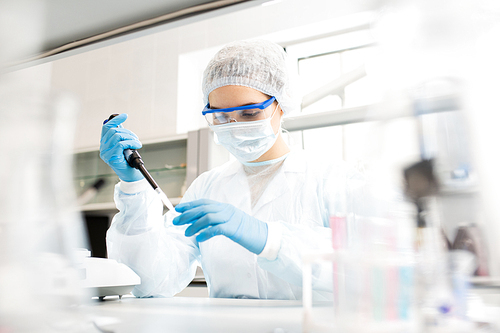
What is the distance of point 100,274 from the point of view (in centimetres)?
79

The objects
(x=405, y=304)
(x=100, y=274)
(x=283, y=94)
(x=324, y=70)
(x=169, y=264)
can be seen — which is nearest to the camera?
(x=405, y=304)

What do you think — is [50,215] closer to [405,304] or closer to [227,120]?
[405,304]

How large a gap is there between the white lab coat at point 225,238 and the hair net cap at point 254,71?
24cm

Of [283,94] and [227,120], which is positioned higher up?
[283,94]

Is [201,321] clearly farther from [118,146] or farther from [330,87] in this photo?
[330,87]

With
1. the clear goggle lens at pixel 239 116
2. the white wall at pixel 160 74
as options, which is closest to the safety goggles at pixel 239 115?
the clear goggle lens at pixel 239 116

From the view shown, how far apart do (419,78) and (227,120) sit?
0.83 metres

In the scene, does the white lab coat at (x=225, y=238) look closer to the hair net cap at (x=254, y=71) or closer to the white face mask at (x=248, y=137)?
the white face mask at (x=248, y=137)

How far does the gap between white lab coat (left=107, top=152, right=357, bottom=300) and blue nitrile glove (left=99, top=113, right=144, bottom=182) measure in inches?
1.4

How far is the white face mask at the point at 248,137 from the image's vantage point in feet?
3.63

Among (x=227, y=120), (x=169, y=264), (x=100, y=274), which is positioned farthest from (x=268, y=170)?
(x=100, y=274)

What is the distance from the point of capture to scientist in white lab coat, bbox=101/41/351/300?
99cm

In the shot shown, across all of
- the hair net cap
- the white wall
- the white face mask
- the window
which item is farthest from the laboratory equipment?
the white wall

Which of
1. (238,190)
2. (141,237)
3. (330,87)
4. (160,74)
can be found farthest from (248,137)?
(160,74)
